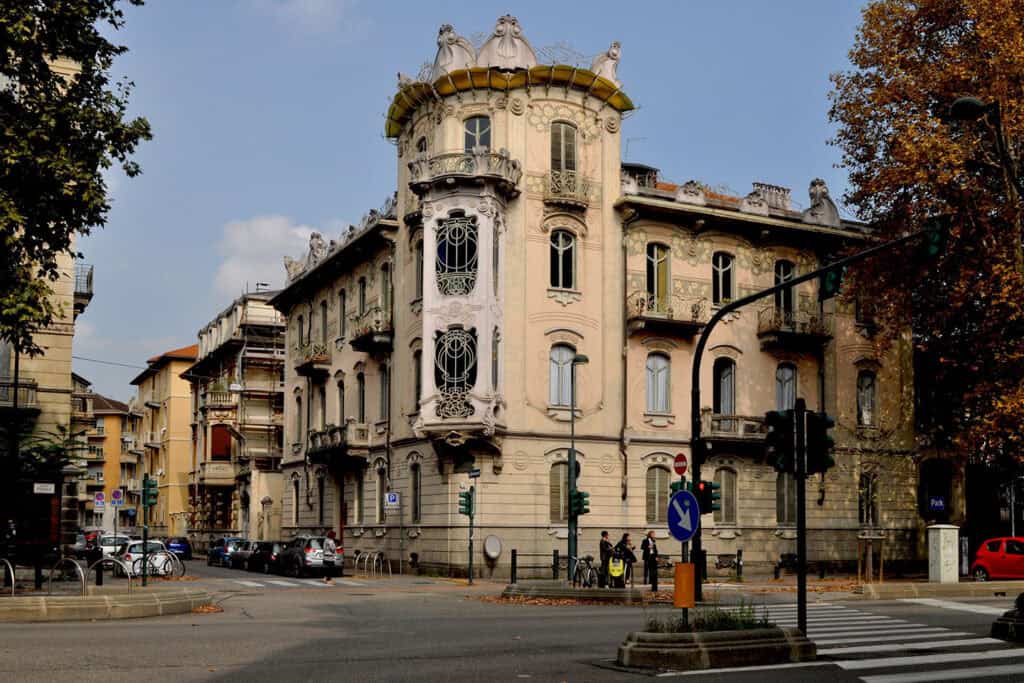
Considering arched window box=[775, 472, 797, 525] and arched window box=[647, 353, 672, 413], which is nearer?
arched window box=[647, 353, 672, 413]

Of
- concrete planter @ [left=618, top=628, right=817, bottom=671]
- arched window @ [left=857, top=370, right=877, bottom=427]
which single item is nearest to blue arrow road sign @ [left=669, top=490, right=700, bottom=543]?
concrete planter @ [left=618, top=628, right=817, bottom=671]

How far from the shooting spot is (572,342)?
1533 inches

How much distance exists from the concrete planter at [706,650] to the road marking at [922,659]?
2.33 feet

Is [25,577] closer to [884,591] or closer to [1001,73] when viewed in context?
[884,591]

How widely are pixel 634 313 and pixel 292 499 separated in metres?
20.8

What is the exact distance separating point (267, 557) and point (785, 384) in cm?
1927

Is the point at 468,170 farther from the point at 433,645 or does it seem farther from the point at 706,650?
the point at 706,650

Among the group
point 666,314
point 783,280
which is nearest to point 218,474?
point 666,314

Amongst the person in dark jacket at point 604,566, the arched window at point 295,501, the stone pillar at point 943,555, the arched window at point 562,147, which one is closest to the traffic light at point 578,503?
the person in dark jacket at point 604,566

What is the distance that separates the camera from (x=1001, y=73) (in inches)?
1300

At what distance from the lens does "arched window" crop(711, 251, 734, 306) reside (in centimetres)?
4178

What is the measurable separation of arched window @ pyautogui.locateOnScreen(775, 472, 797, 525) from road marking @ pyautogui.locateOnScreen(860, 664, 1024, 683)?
29251 millimetres

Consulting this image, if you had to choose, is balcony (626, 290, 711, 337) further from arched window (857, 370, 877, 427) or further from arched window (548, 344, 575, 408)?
arched window (857, 370, 877, 427)

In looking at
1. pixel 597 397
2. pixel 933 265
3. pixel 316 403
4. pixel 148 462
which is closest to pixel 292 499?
pixel 316 403
